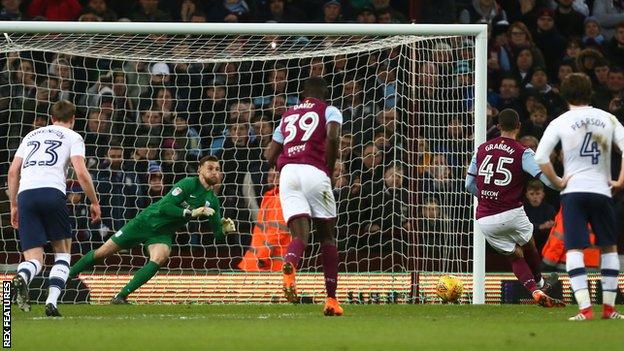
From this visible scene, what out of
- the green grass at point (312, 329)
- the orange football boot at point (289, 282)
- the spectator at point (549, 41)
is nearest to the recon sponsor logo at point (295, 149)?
the orange football boot at point (289, 282)

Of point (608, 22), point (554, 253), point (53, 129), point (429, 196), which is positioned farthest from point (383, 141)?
point (608, 22)

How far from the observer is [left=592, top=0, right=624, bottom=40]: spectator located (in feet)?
76.9

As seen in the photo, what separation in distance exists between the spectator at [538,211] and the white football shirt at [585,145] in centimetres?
660

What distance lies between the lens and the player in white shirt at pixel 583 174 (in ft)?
38.7

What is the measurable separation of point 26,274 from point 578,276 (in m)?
4.99

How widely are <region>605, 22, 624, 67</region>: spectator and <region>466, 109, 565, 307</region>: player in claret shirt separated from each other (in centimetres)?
865

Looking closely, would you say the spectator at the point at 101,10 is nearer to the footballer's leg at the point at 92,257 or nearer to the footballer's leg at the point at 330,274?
the footballer's leg at the point at 92,257

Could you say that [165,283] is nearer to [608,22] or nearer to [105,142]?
[105,142]

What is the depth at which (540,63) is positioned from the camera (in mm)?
21188

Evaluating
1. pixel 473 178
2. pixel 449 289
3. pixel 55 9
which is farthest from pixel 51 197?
pixel 55 9

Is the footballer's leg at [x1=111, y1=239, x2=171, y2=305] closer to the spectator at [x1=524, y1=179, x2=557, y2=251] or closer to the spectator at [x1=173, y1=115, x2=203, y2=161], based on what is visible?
the spectator at [x1=173, y1=115, x2=203, y2=161]

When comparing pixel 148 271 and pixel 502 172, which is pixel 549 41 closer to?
pixel 502 172

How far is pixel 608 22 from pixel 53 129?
41.1 feet

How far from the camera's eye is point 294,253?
1284cm
